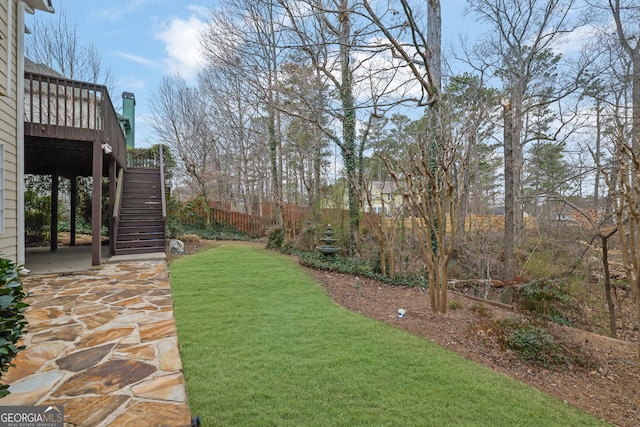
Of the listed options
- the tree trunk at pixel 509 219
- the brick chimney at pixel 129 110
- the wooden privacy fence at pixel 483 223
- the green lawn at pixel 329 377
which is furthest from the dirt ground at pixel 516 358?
the brick chimney at pixel 129 110

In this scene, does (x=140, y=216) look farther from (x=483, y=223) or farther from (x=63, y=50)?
(x=63, y=50)

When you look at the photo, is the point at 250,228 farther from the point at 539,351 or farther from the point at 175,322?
the point at 539,351

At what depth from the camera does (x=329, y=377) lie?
8.39 feet

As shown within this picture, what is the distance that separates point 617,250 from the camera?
6703mm

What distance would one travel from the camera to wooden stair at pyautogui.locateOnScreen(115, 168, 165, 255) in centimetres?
760

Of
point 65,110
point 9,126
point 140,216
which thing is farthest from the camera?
Answer: point 140,216

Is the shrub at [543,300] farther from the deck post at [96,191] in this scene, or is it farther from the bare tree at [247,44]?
the deck post at [96,191]

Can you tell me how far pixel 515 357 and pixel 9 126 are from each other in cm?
735

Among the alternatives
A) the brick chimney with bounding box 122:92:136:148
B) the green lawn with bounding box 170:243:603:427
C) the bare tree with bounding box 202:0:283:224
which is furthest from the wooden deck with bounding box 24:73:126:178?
the brick chimney with bounding box 122:92:136:148

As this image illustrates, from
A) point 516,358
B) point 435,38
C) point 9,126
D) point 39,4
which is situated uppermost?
point 435,38

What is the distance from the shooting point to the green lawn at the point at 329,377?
211 cm

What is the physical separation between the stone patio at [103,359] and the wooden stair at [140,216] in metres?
3.11

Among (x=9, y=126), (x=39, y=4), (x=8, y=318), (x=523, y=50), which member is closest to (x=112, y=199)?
(x=9, y=126)

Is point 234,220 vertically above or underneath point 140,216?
underneath
